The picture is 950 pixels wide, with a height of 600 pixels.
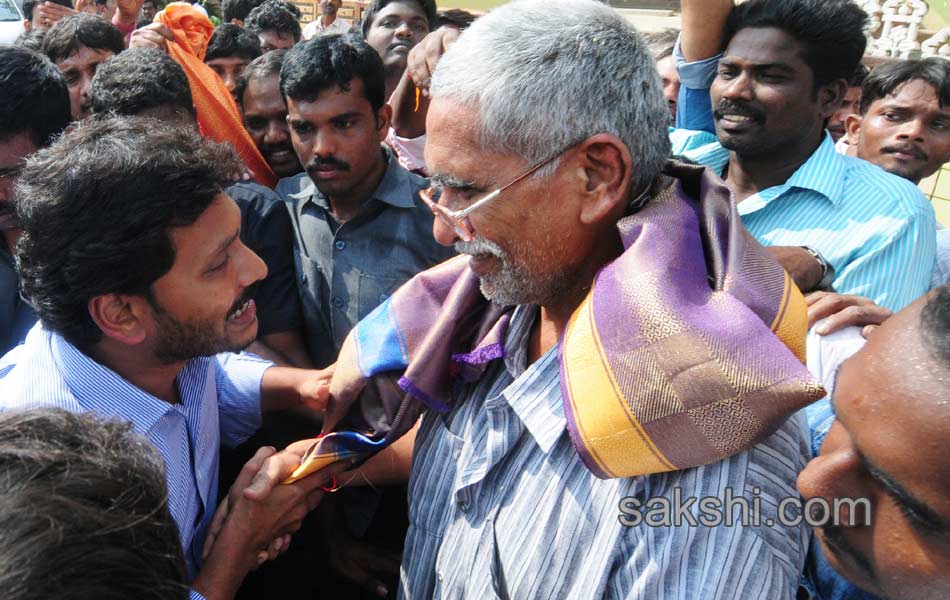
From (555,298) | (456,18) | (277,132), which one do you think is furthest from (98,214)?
(456,18)

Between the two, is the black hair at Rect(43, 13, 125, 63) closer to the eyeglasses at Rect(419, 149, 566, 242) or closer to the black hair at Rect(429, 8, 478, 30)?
the black hair at Rect(429, 8, 478, 30)

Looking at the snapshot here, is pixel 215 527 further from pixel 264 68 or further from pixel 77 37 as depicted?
pixel 77 37

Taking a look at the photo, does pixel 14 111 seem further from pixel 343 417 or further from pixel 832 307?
pixel 832 307

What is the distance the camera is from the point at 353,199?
2799 millimetres

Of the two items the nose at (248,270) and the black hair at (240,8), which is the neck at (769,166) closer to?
the nose at (248,270)

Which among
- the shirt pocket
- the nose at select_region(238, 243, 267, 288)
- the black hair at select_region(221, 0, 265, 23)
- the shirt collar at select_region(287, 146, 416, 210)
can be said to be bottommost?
the black hair at select_region(221, 0, 265, 23)

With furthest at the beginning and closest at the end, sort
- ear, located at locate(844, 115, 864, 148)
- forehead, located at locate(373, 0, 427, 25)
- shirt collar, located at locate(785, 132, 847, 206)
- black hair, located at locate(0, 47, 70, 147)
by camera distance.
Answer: forehead, located at locate(373, 0, 427, 25) < ear, located at locate(844, 115, 864, 148) < black hair, located at locate(0, 47, 70, 147) < shirt collar, located at locate(785, 132, 847, 206)

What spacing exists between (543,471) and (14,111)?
233cm

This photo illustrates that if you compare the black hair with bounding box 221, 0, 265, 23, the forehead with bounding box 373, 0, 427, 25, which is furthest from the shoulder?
the black hair with bounding box 221, 0, 265, 23

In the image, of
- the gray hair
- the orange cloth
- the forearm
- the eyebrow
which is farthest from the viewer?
the orange cloth

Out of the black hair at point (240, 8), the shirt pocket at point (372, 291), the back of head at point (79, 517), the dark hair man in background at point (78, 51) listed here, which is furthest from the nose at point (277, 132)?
the black hair at point (240, 8)

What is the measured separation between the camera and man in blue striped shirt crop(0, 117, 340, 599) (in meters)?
1.53

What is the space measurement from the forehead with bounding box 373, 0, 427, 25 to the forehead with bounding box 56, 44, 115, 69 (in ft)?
6.23

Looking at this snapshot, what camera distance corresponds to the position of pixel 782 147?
7.93ft
